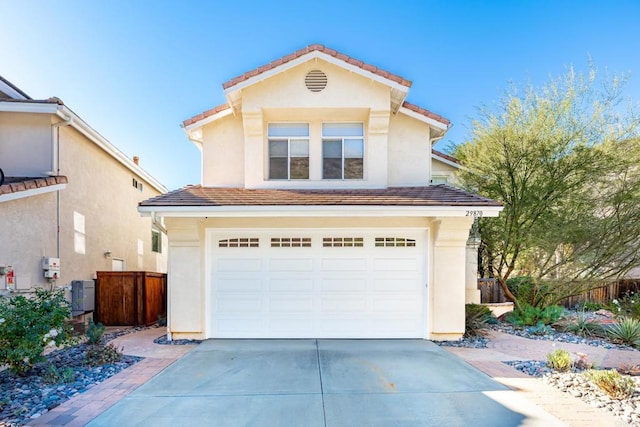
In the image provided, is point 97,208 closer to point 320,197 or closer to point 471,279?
point 320,197

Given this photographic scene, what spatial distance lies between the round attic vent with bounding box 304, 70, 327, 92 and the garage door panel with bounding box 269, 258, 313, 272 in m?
4.36

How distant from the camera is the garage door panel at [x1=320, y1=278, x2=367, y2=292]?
28.7 feet

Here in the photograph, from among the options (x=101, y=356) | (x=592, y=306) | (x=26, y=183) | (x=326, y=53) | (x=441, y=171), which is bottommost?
(x=592, y=306)

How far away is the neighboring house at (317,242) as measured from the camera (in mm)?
8555

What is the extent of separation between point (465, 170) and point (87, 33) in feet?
45.2

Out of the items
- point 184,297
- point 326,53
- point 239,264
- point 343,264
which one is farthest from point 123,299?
point 326,53

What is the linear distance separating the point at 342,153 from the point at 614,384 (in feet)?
23.0

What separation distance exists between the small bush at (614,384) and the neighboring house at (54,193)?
10.9 m

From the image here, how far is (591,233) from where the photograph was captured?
10.7 metres

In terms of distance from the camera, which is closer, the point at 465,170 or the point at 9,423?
the point at 9,423

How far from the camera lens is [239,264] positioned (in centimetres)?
878

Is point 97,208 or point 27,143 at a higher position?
point 27,143

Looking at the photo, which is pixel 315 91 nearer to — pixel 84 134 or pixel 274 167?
pixel 274 167

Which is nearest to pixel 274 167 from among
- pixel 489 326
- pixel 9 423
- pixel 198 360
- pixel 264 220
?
pixel 264 220
